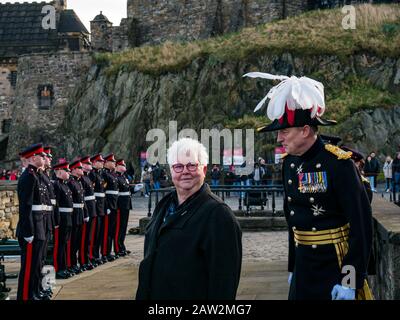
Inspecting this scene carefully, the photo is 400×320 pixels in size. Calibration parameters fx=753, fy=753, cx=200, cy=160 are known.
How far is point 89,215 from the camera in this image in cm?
1209

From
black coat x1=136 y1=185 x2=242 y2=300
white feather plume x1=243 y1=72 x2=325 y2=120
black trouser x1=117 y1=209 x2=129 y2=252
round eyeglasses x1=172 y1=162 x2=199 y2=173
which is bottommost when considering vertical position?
black trouser x1=117 y1=209 x2=129 y2=252

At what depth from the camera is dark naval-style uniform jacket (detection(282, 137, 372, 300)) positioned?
469cm

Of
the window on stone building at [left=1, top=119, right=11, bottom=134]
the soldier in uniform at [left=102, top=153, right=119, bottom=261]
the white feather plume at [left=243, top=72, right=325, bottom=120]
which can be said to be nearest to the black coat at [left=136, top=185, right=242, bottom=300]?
the white feather plume at [left=243, top=72, right=325, bottom=120]

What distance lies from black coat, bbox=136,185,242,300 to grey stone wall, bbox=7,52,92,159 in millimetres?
42042

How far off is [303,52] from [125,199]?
89.7ft

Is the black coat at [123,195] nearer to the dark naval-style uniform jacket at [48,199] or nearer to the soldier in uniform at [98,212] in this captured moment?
the soldier in uniform at [98,212]

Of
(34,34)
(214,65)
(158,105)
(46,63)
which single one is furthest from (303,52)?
(34,34)

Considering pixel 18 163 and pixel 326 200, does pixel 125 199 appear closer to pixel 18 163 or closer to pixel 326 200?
pixel 326 200

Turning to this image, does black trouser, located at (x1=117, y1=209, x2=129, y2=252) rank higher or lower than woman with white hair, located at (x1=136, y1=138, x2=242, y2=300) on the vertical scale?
lower

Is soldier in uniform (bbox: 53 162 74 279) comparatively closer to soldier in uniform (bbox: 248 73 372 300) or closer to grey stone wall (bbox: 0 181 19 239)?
grey stone wall (bbox: 0 181 19 239)

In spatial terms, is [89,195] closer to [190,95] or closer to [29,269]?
[29,269]

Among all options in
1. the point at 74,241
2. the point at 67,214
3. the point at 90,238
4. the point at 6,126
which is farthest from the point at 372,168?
the point at 6,126

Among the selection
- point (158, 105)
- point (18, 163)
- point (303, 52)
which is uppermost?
point (303, 52)

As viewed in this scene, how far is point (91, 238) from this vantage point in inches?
481
